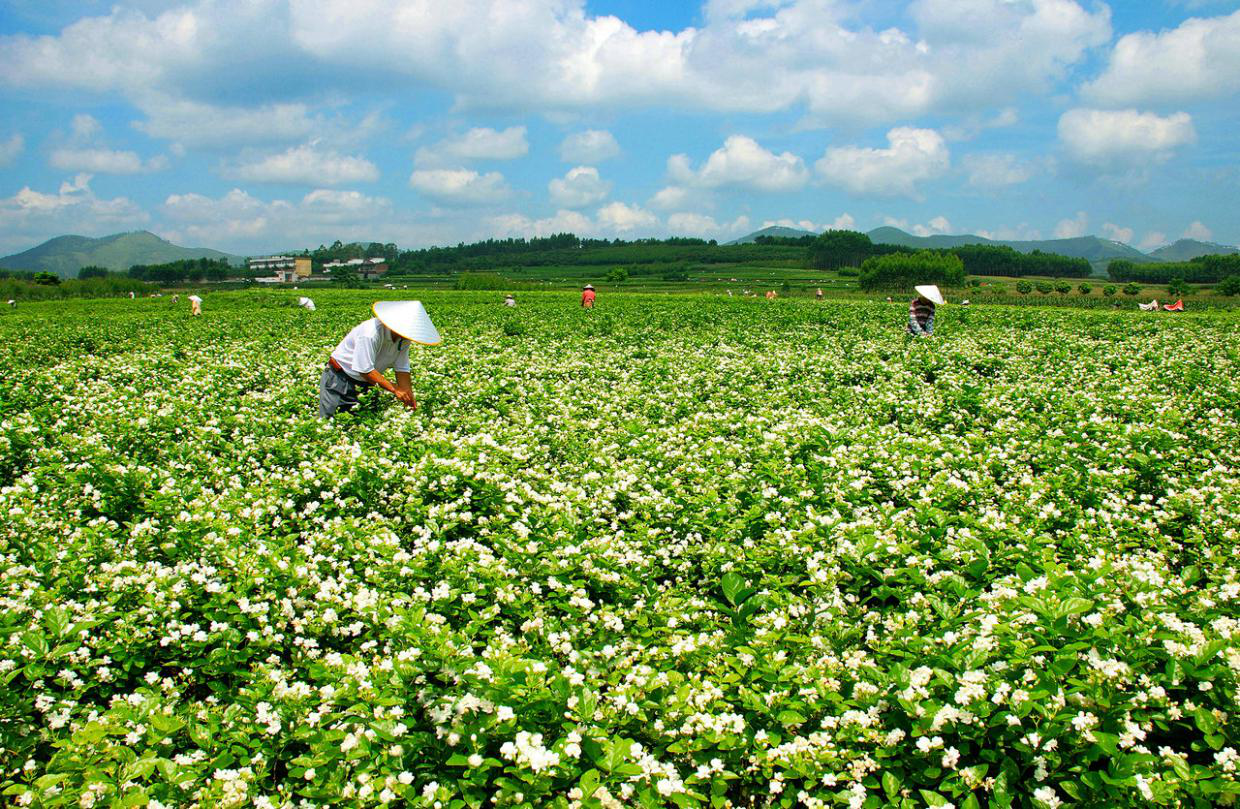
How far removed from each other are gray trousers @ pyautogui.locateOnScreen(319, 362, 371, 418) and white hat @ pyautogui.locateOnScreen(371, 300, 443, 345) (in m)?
1.15

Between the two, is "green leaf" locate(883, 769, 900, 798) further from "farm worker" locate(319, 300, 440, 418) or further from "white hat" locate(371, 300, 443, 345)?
"farm worker" locate(319, 300, 440, 418)

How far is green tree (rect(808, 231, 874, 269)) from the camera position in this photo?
151750 mm

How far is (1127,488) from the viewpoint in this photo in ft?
22.4

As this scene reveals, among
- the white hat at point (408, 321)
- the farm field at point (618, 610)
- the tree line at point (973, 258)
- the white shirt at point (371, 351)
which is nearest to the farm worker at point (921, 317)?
the farm field at point (618, 610)

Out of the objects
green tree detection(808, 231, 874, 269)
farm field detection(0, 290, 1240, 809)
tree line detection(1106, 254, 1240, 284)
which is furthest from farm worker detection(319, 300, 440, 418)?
green tree detection(808, 231, 874, 269)

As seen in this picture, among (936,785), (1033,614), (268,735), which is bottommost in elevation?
(936,785)

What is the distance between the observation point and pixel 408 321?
30.2ft

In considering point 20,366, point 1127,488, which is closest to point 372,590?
point 1127,488

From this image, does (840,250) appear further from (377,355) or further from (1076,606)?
(1076,606)

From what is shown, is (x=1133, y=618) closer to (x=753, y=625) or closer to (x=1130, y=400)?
(x=753, y=625)

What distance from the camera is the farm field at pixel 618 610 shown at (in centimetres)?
283

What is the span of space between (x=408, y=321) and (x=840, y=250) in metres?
159

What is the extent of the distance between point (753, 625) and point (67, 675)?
3.83 m

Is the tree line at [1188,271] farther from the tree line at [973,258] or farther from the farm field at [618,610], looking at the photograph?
the farm field at [618,610]
